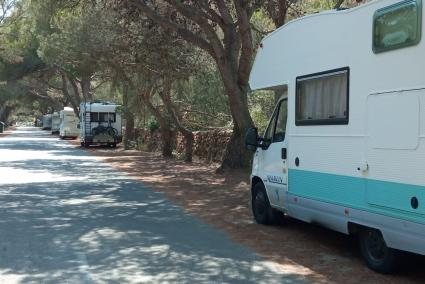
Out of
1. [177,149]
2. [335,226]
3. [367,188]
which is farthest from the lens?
[177,149]

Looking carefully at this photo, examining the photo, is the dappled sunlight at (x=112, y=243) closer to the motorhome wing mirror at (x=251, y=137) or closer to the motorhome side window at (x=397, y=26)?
the motorhome wing mirror at (x=251, y=137)

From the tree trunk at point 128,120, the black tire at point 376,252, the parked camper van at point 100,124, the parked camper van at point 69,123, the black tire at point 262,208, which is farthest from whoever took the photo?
the parked camper van at point 69,123

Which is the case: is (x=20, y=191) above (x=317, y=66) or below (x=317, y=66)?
below

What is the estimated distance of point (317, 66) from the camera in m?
7.64

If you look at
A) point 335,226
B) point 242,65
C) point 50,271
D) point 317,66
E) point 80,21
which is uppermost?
point 80,21

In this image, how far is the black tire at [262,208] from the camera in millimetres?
9492

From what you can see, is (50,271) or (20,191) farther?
(20,191)

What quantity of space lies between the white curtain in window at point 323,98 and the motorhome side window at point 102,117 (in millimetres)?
30174

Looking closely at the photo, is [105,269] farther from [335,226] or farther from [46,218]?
[46,218]

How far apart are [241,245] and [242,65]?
10.9 m

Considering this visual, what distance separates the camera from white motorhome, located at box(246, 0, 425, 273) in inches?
228

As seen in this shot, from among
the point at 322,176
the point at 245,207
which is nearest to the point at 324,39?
the point at 322,176

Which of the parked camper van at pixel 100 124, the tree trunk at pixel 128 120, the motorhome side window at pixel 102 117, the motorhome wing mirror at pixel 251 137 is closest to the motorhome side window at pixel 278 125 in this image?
the motorhome wing mirror at pixel 251 137

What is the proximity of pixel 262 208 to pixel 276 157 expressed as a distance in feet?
3.81
